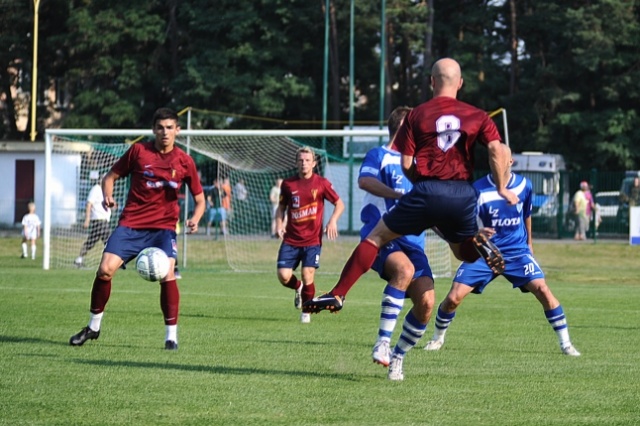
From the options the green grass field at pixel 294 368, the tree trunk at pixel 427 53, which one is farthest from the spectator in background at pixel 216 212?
the tree trunk at pixel 427 53

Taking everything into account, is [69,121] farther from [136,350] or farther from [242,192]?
[136,350]

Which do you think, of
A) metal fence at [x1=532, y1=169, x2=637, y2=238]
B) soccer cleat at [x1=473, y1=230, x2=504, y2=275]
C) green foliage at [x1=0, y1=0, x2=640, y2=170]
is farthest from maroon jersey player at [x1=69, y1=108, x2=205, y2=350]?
green foliage at [x1=0, y1=0, x2=640, y2=170]

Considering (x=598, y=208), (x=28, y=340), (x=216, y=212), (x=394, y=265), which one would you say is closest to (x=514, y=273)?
(x=394, y=265)

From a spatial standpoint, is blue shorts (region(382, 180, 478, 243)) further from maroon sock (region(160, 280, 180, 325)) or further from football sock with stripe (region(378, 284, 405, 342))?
maroon sock (region(160, 280, 180, 325))

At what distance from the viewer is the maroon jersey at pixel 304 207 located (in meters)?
14.9

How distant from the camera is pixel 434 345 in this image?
1111cm

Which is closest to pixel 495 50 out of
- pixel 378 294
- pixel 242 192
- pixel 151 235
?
pixel 242 192

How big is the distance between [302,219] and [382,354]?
6556 millimetres

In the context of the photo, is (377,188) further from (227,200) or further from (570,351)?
(227,200)

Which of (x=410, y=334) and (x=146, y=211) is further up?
(x=146, y=211)

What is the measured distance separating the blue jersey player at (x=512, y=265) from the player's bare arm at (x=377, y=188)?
8.76 feet

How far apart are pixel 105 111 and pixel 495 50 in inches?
682

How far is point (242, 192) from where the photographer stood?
1259 inches

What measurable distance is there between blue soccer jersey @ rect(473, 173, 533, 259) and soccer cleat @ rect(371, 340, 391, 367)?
113 inches
